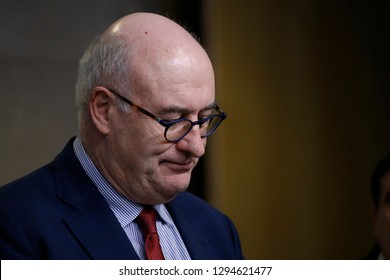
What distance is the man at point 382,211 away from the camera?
1976 mm

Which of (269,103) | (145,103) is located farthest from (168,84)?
(269,103)

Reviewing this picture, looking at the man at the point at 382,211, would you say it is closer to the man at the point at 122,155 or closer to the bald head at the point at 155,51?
the man at the point at 122,155

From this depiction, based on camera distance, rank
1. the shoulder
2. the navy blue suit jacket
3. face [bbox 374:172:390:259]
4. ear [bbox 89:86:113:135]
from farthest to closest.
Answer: face [bbox 374:172:390:259] < the shoulder < ear [bbox 89:86:113:135] < the navy blue suit jacket

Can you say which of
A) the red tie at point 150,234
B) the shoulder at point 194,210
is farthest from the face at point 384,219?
the red tie at point 150,234

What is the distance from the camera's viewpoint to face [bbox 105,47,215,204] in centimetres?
139

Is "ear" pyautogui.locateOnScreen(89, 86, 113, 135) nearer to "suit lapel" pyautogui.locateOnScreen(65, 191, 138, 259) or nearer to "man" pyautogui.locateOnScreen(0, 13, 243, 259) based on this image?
"man" pyautogui.locateOnScreen(0, 13, 243, 259)

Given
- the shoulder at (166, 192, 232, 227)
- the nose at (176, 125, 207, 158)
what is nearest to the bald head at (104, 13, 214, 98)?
the nose at (176, 125, 207, 158)

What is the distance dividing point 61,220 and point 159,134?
0.25 metres

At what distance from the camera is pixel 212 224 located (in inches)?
65.1

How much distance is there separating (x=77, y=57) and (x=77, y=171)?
80 centimetres

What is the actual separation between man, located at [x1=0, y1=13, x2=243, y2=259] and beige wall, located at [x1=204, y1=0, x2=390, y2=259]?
2.86ft
